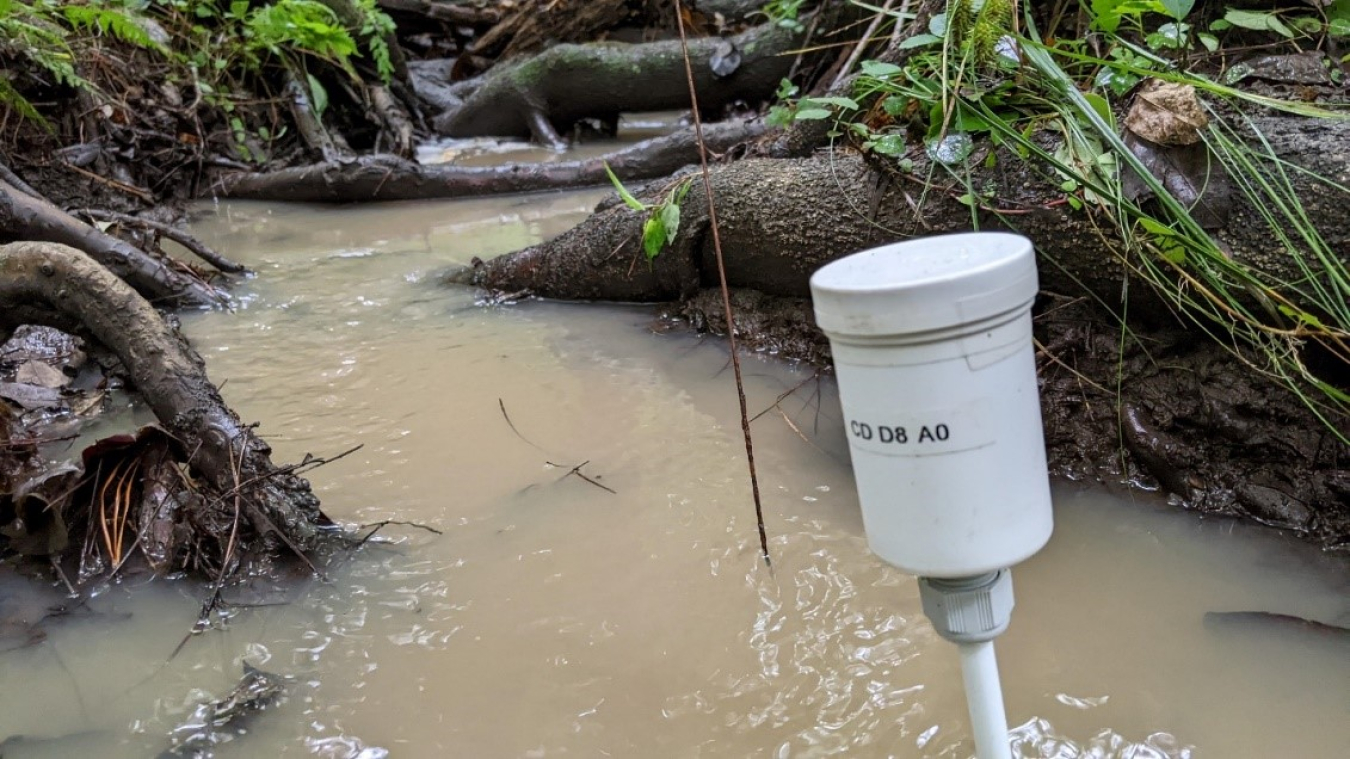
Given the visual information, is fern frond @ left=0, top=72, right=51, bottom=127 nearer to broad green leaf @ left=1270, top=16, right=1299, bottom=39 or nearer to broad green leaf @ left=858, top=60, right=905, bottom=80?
broad green leaf @ left=858, top=60, right=905, bottom=80

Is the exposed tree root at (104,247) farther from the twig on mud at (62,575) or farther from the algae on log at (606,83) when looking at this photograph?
the algae on log at (606,83)

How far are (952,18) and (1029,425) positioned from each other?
187 cm

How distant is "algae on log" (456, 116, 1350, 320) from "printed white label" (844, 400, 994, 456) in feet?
4.58

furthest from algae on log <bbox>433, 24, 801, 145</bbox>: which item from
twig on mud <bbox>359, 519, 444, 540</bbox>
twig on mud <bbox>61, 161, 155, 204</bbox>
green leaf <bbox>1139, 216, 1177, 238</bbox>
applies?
twig on mud <bbox>359, 519, 444, 540</bbox>

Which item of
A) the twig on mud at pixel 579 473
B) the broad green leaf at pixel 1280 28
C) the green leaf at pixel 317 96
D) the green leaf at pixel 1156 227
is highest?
the green leaf at pixel 317 96

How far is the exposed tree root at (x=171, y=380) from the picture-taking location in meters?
2.09

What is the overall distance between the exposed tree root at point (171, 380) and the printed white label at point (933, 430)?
1.54 meters

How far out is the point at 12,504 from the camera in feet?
6.91

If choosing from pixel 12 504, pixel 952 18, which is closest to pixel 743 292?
pixel 952 18

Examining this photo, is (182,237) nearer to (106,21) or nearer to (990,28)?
(106,21)

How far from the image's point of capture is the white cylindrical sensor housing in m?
0.89

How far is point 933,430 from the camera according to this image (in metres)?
0.93

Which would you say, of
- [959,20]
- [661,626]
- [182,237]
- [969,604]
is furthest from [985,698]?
[182,237]

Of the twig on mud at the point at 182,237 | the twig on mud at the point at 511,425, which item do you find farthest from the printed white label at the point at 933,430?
the twig on mud at the point at 182,237
